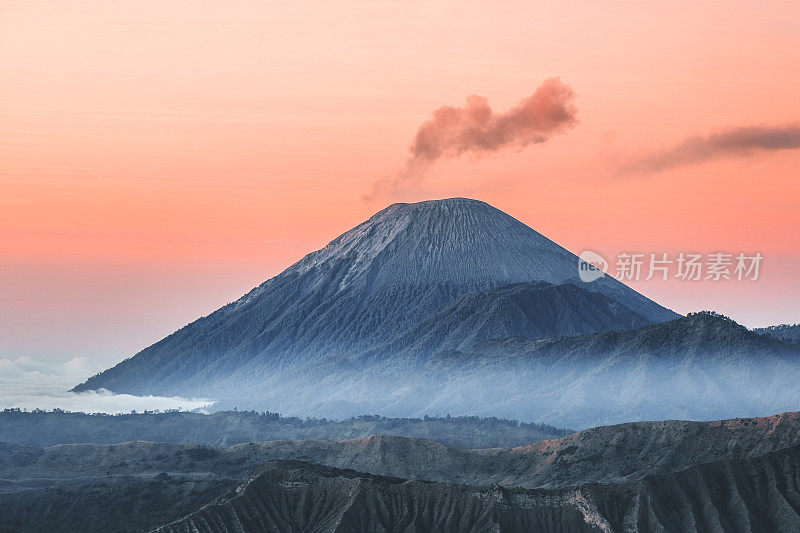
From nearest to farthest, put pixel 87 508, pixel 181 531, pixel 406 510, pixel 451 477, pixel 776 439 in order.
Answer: pixel 181 531 < pixel 406 510 < pixel 776 439 < pixel 87 508 < pixel 451 477

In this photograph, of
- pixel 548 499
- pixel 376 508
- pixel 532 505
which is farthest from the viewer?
pixel 376 508

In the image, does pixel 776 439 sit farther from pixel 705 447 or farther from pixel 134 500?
pixel 134 500

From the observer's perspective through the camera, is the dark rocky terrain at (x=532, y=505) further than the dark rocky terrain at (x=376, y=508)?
No

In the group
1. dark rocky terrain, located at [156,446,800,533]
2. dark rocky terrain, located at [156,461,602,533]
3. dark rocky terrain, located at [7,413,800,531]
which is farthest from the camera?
dark rocky terrain, located at [7,413,800,531]

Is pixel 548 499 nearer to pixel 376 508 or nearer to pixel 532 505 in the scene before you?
pixel 532 505

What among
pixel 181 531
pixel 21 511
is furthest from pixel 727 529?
pixel 21 511

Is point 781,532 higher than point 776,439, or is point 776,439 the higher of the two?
point 776,439

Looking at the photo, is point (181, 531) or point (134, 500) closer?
point (181, 531)

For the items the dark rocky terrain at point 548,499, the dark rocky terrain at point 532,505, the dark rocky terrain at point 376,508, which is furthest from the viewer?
the dark rocky terrain at point 548,499

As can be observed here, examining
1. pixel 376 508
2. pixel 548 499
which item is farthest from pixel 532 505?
pixel 376 508

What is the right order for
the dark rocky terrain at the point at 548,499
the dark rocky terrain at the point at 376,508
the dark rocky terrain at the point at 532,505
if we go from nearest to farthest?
the dark rocky terrain at the point at 532,505 → the dark rocky terrain at the point at 376,508 → the dark rocky terrain at the point at 548,499

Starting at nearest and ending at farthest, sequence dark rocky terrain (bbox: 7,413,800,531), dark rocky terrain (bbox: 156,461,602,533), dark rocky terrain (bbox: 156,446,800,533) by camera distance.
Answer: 1. dark rocky terrain (bbox: 156,446,800,533)
2. dark rocky terrain (bbox: 156,461,602,533)
3. dark rocky terrain (bbox: 7,413,800,531)
